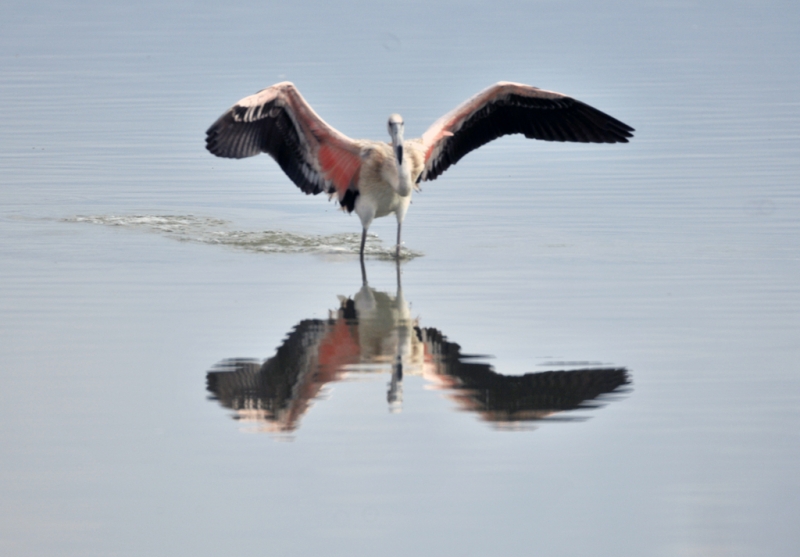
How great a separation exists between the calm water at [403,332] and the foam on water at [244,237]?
0.16 feet

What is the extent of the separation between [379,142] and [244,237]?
1.73 metres

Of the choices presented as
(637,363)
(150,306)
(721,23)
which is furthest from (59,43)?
(637,363)

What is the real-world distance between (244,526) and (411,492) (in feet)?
2.90

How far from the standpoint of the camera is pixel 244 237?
1398 cm

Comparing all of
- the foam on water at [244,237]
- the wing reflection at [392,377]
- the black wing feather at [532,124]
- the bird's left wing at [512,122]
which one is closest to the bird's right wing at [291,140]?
the foam on water at [244,237]

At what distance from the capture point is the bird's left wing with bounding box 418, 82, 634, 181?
13.5 m

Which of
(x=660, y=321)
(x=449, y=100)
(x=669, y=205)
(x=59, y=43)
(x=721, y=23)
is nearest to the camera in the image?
(x=660, y=321)

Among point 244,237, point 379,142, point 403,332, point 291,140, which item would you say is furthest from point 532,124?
point 403,332

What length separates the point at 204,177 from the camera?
59.3 ft

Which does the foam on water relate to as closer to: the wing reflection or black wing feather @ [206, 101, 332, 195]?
black wing feather @ [206, 101, 332, 195]

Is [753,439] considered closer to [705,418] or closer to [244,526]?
[705,418]

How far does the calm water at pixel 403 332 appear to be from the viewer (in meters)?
6.89

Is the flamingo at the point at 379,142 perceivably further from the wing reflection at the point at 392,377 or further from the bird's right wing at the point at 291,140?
the wing reflection at the point at 392,377

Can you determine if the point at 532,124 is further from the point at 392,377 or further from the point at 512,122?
the point at 392,377
